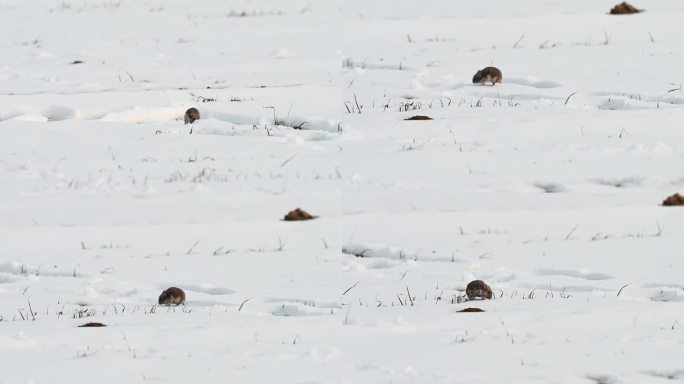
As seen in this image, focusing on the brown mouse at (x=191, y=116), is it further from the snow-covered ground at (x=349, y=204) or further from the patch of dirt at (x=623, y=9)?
the patch of dirt at (x=623, y=9)

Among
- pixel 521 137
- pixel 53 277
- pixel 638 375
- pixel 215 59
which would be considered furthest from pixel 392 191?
pixel 215 59

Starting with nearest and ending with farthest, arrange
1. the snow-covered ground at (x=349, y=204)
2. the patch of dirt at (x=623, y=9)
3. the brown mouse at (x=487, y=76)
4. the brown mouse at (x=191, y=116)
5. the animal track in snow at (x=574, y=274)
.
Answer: the snow-covered ground at (x=349, y=204), the animal track in snow at (x=574, y=274), the brown mouse at (x=191, y=116), the brown mouse at (x=487, y=76), the patch of dirt at (x=623, y=9)

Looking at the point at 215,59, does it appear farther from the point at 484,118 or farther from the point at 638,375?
the point at 638,375

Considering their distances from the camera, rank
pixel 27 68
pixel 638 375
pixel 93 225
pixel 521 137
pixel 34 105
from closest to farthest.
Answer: pixel 638 375 → pixel 93 225 → pixel 521 137 → pixel 34 105 → pixel 27 68

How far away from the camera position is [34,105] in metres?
13.3

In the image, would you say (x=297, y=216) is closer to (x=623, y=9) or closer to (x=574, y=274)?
(x=574, y=274)

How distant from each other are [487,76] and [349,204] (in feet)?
12.9

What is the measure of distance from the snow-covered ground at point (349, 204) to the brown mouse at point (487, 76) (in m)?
0.20

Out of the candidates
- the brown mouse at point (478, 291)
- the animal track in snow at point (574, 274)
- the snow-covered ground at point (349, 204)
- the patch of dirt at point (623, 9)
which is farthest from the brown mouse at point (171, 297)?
the patch of dirt at point (623, 9)

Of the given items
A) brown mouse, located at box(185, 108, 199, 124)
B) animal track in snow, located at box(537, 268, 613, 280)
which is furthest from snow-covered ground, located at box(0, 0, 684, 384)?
brown mouse, located at box(185, 108, 199, 124)

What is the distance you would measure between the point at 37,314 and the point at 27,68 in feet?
27.3

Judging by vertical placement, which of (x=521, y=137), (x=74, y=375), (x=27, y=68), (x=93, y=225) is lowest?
(x=74, y=375)

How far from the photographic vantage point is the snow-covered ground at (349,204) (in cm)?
686

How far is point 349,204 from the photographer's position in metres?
10.3
